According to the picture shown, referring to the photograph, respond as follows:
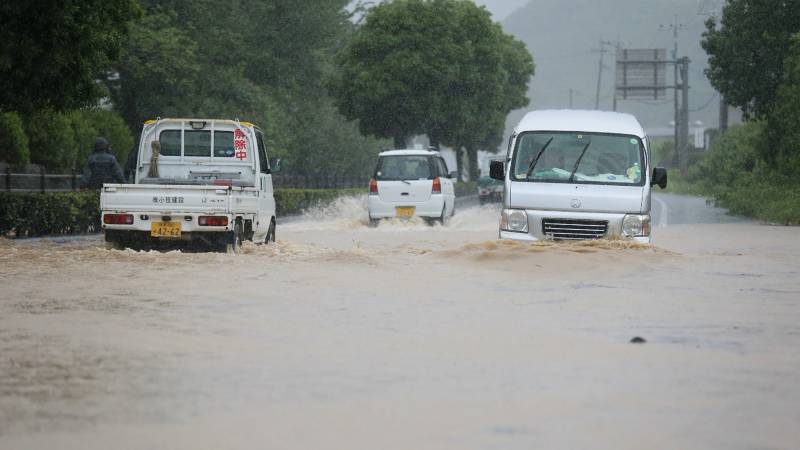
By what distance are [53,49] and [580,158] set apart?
9299 millimetres

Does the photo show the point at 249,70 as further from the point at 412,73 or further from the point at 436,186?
the point at 436,186

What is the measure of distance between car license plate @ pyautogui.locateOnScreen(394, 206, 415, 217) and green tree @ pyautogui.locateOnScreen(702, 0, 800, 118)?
1512 cm

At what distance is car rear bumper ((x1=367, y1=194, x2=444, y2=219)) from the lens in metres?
30.2

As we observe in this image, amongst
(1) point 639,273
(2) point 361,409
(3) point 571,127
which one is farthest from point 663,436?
(3) point 571,127

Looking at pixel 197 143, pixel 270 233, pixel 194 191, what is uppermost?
pixel 197 143

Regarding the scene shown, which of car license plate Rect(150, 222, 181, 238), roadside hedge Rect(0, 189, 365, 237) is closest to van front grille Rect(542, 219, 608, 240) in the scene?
car license plate Rect(150, 222, 181, 238)

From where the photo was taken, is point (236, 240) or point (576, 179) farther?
point (236, 240)

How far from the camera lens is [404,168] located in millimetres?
30578

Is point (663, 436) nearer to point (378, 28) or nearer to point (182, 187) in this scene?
point (182, 187)

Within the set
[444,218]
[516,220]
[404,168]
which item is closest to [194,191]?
[516,220]

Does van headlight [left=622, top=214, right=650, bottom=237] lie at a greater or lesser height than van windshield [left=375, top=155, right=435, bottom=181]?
lesser

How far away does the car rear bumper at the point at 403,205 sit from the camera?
99.2 feet

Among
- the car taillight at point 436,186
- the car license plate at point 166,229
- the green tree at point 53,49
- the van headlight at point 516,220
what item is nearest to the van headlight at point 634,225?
the van headlight at point 516,220

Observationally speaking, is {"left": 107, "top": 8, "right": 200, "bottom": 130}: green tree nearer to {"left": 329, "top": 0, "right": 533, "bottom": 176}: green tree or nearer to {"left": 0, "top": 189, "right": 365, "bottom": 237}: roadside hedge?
{"left": 329, "top": 0, "right": 533, "bottom": 176}: green tree
